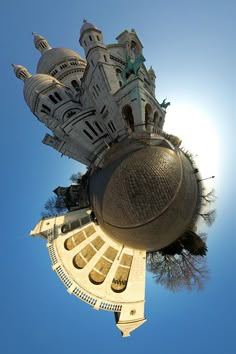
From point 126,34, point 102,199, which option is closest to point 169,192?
point 102,199

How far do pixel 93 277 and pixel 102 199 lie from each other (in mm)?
8023

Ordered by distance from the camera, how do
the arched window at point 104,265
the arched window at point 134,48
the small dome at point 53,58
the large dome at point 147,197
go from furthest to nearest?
the small dome at point 53,58
the arched window at point 134,48
the arched window at point 104,265
the large dome at point 147,197

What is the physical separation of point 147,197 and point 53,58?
1401 inches

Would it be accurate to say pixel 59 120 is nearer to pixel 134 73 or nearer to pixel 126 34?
pixel 134 73

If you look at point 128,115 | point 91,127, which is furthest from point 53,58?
point 128,115

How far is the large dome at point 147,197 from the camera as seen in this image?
14984 mm

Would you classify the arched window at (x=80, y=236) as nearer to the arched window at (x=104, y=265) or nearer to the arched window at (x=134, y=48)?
the arched window at (x=104, y=265)

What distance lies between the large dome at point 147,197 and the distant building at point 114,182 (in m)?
0.05

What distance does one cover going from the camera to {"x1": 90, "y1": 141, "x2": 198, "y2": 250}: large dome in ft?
49.2

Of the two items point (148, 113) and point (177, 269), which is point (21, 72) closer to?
point (148, 113)

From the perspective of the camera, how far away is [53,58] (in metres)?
42.9

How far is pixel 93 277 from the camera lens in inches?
837

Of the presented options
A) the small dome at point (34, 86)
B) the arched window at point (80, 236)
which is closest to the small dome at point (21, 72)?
the small dome at point (34, 86)

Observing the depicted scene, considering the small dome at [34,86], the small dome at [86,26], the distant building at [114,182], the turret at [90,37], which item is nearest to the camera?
the distant building at [114,182]
